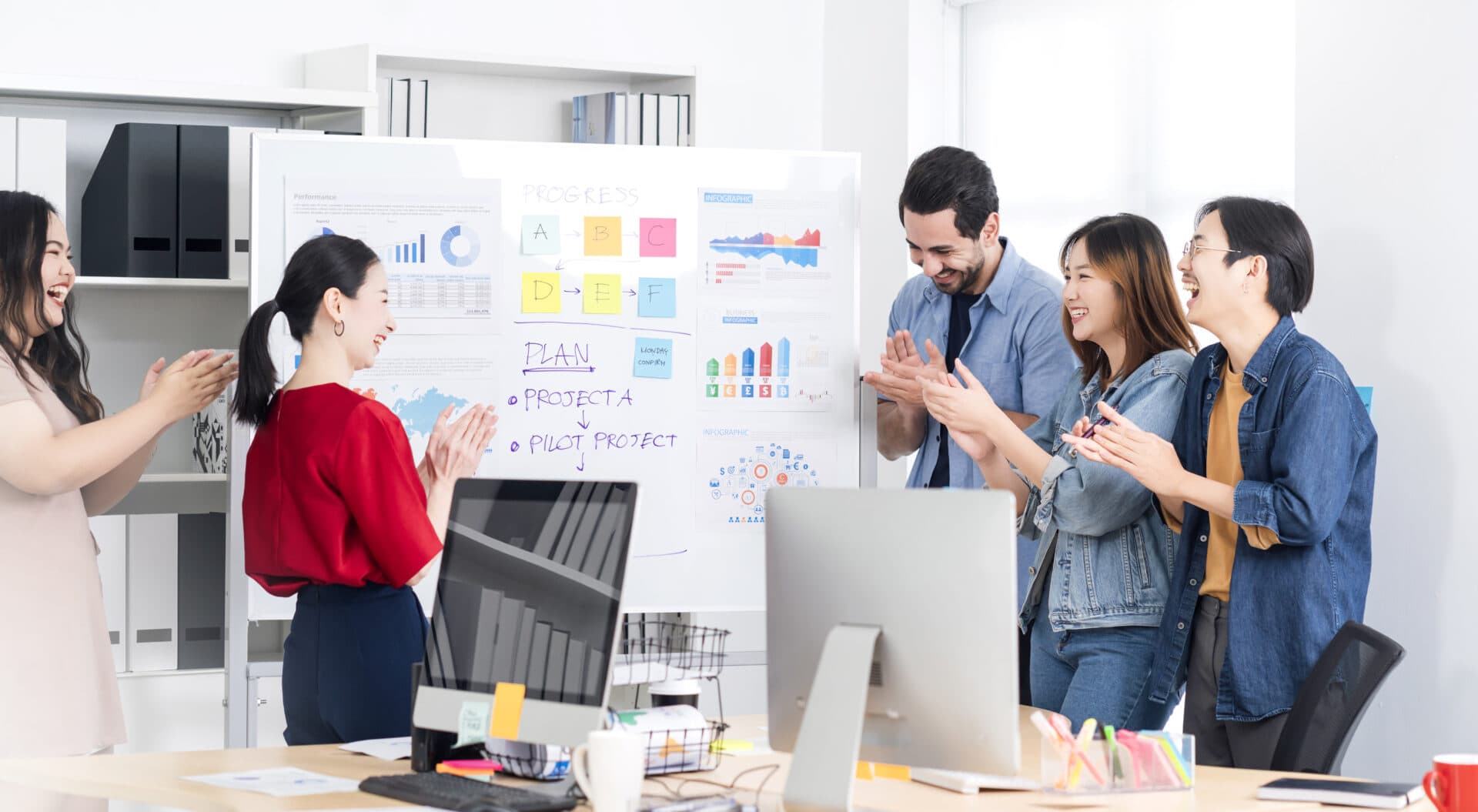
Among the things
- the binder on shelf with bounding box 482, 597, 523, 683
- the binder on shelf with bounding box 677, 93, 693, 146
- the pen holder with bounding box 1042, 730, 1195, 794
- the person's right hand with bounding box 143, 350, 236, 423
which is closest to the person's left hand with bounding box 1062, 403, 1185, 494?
the pen holder with bounding box 1042, 730, 1195, 794

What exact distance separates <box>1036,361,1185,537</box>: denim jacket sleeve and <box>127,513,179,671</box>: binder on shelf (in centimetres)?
220

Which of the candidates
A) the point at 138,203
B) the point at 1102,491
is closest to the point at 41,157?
the point at 138,203

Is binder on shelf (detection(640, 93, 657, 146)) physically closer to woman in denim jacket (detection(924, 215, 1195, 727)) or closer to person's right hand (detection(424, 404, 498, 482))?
person's right hand (detection(424, 404, 498, 482))

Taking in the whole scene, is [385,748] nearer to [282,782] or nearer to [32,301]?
[282,782]

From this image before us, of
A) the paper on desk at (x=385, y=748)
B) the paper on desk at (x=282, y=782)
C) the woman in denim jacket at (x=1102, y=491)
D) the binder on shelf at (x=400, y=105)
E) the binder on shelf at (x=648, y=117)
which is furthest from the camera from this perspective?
the binder on shelf at (x=648, y=117)

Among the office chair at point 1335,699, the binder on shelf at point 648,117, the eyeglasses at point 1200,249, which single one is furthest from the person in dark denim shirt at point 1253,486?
the binder on shelf at point 648,117

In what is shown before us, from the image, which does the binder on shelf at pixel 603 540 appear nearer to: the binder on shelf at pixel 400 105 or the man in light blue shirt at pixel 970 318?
the man in light blue shirt at pixel 970 318

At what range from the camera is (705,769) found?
2.07 metres

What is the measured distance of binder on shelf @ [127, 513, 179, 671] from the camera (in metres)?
3.48

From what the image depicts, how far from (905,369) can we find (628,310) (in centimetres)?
68

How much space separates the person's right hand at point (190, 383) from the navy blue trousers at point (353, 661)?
515 mm

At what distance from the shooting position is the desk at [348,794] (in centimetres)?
184

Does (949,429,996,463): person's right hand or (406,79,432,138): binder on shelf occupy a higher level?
(406,79,432,138): binder on shelf

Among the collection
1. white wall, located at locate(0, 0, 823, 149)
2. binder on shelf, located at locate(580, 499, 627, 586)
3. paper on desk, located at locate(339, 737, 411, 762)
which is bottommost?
paper on desk, located at locate(339, 737, 411, 762)
